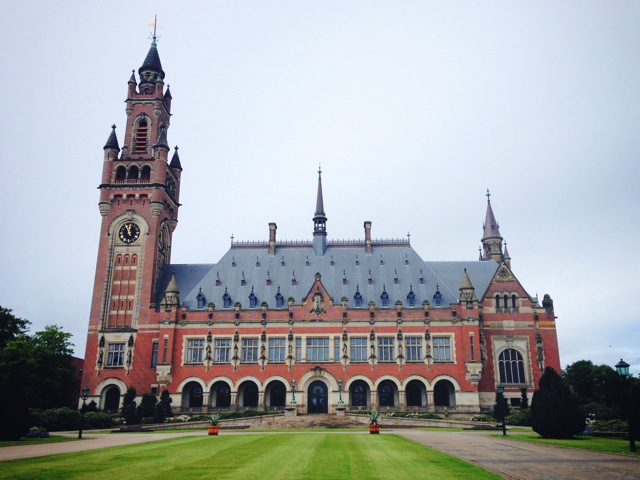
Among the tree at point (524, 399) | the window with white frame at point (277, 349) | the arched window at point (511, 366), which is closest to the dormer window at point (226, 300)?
the window with white frame at point (277, 349)

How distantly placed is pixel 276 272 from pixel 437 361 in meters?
22.7

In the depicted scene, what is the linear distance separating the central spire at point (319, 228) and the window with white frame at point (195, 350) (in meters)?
19.0

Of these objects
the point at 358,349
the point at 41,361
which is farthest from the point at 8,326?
the point at 358,349

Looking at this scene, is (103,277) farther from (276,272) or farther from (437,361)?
(437,361)

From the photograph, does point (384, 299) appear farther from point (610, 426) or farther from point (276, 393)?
point (610, 426)

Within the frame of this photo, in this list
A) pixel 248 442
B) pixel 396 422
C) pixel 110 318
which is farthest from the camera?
pixel 110 318

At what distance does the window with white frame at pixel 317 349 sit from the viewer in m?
62.9

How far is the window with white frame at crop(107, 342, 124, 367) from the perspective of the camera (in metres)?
64.4

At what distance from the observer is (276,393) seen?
63594mm

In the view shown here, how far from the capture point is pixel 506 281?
6581cm

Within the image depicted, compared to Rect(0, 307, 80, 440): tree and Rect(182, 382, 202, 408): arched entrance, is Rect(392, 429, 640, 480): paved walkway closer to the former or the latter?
Rect(0, 307, 80, 440): tree

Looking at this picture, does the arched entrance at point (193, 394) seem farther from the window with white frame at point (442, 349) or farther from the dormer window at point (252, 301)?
the window with white frame at point (442, 349)

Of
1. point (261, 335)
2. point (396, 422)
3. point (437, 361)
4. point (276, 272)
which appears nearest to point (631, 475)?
point (396, 422)

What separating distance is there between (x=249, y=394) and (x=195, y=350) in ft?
26.8
